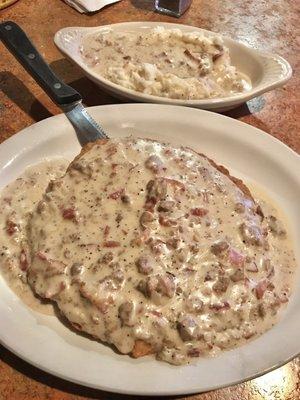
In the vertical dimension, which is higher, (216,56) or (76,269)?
(76,269)

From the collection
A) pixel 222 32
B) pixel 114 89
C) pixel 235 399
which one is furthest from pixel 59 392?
pixel 222 32

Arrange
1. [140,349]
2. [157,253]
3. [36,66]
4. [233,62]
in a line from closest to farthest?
[140,349] < [157,253] < [36,66] < [233,62]

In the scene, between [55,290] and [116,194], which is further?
[116,194]

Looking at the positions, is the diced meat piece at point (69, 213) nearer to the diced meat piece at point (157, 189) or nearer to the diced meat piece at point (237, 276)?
the diced meat piece at point (157, 189)

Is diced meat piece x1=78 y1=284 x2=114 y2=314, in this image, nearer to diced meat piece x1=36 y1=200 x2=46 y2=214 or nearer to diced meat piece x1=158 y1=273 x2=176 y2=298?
diced meat piece x1=158 y1=273 x2=176 y2=298

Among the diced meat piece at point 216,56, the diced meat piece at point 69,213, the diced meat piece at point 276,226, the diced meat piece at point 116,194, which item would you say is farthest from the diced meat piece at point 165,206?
the diced meat piece at point 216,56

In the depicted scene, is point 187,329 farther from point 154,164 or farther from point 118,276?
point 154,164

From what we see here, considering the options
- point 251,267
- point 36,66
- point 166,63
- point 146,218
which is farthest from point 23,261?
point 166,63

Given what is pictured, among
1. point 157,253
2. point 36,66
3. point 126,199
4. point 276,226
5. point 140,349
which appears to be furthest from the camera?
point 36,66
